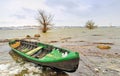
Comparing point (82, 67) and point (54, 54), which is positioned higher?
point (54, 54)

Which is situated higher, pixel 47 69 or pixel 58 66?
pixel 58 66

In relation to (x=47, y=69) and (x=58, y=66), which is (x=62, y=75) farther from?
(x=47, y=69)

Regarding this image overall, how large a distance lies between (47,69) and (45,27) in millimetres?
32862

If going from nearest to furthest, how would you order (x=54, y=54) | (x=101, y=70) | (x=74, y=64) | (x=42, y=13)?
(x=74, y=64)
(x=101, y=70)
(x=54, y=54)
(x=42, y=13)

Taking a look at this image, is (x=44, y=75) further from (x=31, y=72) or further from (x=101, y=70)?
(x=101, y=70)

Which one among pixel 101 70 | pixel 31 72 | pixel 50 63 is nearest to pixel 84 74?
pixel 101 70

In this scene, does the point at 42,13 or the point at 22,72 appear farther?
the point at 42,13

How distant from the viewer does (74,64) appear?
5891mm

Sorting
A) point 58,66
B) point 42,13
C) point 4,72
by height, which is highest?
point 42,13

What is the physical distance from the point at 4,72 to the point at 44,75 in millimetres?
1959

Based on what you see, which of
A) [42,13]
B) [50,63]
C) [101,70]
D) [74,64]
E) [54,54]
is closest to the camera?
[74,64]

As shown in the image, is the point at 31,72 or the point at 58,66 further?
the point at 31,72

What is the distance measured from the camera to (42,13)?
39156mm

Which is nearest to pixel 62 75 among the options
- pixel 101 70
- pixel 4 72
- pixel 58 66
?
pixel 58 66
